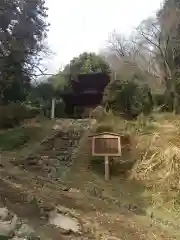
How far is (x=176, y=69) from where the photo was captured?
19.8 meters

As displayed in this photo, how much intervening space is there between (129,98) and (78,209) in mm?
10014

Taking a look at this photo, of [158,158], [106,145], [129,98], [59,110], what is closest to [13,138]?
[106,145]

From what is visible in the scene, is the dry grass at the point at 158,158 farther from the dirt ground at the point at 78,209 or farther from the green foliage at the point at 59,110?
the green foliage at the point at 59,110

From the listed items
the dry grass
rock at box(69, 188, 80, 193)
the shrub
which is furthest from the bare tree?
rock at box(69, 188, 80, 193)

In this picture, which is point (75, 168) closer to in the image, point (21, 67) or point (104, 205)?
point (104, 205)

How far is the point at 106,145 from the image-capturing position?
11711 millimetres

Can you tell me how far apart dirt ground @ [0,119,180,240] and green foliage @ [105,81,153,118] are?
7.15 meters

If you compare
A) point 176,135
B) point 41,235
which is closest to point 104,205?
point 41,235

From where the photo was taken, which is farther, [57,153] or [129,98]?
[129,98]

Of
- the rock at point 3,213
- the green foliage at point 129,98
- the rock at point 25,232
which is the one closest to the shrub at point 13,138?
the green foliage at point 129,98

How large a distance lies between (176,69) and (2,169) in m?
12.1

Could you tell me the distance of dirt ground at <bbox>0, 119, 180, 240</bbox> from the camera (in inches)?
281

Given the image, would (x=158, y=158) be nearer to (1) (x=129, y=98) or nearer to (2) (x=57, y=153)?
(2) (x=57, y=153)

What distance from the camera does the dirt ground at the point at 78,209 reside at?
714cm
